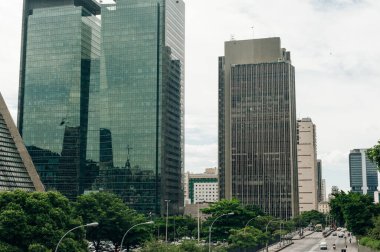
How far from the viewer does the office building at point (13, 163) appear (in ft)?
291

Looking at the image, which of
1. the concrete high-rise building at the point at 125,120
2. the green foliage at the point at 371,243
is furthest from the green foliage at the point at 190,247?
the concrete high-rise building at the point at 125,120

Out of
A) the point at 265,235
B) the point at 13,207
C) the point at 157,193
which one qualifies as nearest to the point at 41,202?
the point at 13,207

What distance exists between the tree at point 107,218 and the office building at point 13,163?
602 inches

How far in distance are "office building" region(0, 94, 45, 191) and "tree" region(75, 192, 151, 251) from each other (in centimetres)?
1529

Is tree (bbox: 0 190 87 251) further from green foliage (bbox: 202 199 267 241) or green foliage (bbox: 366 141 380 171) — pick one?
green foliage (bbox: 202 199 267 241)

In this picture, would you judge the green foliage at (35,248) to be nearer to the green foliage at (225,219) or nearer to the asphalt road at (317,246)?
the green foliage at (225,219)

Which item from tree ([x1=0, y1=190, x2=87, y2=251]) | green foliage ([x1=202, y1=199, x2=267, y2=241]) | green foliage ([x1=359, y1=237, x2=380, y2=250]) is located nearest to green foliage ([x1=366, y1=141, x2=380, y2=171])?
green foliage ([x1=359, y1=237, x2=380, y2=250])

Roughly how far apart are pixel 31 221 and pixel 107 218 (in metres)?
27.2

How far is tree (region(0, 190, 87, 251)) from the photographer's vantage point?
169 feet

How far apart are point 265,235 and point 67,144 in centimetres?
11112

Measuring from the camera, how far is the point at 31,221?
175ft

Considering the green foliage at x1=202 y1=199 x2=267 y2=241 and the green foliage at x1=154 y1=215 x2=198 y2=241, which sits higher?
the green foliage at x1=202 y1=199 x2=267 y2=241

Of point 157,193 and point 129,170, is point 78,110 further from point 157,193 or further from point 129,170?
point 157,193

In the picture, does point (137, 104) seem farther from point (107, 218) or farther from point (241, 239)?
point (107, 218)
